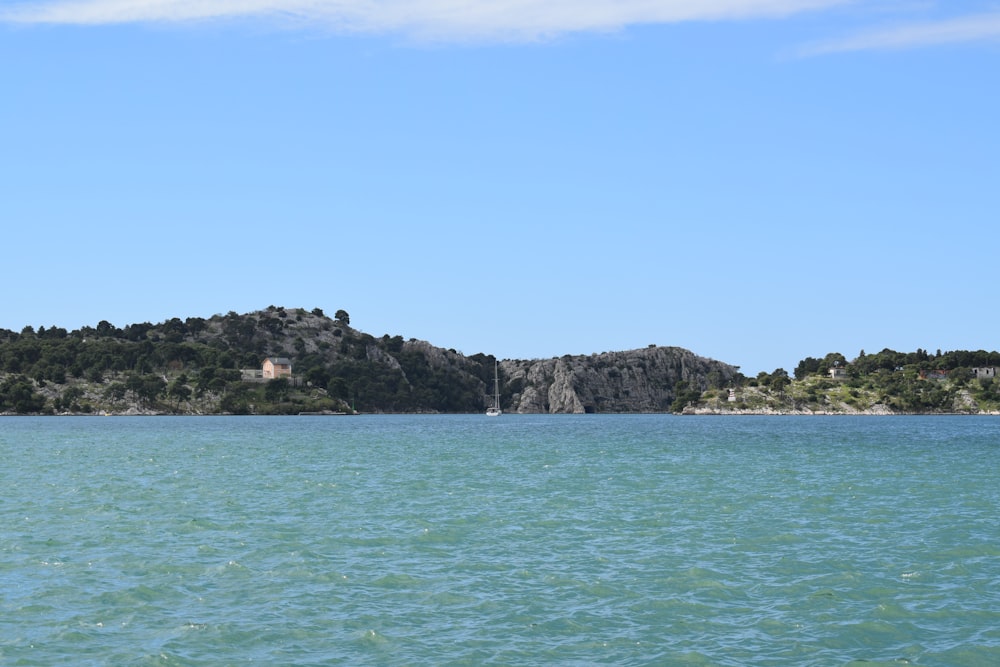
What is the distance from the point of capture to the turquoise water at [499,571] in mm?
27594

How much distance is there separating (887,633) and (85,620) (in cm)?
2322

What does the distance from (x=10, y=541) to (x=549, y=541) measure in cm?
2404

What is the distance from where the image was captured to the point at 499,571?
126 ft

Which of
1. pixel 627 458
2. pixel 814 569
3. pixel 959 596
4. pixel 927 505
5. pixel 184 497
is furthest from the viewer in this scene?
pixel 627 458

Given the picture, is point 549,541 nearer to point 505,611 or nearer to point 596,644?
point 505,611

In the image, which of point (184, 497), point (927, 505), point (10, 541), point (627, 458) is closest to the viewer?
point (10, 541)

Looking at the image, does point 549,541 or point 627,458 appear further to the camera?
point 627,458

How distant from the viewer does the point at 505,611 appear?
31.5 m

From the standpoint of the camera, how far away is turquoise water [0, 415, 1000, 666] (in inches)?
1086

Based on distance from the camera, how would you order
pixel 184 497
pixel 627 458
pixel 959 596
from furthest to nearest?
pixel 627 458 → pixel 184 497 → pixel 959 596

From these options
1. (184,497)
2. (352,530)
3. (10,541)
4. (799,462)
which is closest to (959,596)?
(352,530)

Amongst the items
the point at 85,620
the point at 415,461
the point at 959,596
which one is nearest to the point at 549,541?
the point at 959,596

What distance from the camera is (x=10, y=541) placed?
45719 millimetres

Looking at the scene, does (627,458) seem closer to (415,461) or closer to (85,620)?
(415,461)
